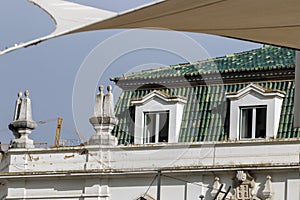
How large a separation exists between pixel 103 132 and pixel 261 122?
16.4ft

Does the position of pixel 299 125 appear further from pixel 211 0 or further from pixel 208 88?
pixel 208 88

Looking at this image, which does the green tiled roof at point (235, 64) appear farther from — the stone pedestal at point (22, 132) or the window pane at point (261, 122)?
the stone pedestal at point (22, 132)

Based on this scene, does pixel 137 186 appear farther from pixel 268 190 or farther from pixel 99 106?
pixel 268 190

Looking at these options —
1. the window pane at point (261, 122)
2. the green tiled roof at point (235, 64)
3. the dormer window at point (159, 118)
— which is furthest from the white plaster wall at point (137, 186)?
the green tiled roof at point (235, 64)

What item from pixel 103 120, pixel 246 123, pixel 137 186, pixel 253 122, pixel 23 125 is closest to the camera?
pixel 253 122

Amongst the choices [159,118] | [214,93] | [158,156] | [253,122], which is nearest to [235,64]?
[214,93]

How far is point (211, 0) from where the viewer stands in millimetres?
10602

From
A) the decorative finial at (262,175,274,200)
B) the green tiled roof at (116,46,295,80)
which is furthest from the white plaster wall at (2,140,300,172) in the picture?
the green tiled roof at (116,46,295,80)

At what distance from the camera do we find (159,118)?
42.8m

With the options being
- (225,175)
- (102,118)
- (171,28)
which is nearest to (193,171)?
(225,175)

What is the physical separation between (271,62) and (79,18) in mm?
31143

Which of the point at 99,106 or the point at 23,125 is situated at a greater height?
the point at 99,106

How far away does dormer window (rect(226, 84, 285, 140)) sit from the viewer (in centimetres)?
4050

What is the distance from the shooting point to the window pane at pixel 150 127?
42656 mm
